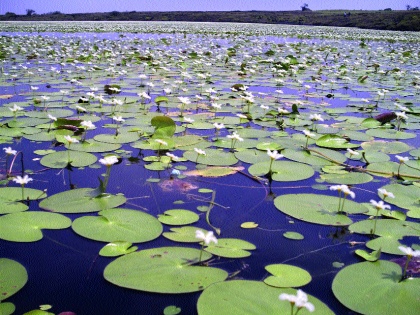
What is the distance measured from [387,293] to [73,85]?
4.22 meters

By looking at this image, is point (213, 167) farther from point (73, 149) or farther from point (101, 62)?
point (101, 62)

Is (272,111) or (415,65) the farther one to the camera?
(415,65)

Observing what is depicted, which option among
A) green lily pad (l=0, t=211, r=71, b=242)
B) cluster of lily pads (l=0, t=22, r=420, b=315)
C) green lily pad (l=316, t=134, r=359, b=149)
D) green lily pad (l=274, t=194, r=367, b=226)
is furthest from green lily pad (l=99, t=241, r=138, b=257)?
green lily pad (l=316, t=134, r=359, b=149)

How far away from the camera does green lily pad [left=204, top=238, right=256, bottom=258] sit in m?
1.16

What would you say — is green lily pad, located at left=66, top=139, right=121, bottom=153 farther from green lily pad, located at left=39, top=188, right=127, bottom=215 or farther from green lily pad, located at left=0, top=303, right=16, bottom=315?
green lily pad, located at left=0, top=303, right=16, bottom=315

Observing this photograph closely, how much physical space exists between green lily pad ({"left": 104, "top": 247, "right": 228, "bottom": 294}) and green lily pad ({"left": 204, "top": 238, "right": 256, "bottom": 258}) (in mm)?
42

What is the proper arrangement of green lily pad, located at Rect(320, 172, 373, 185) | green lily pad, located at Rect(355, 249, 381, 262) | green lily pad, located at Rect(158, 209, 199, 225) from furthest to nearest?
1. green lily pad, located at Rect(320, 172, 373, 185)
2. green lily pad, located at Rect(158, 209, 199, 225)
3. green lily pad, located at Rect(355, 249, 381, 262)

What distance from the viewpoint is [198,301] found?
939mm

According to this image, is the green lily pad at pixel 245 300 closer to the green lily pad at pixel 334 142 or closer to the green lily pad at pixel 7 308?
the green lily pad at pixel 7 308

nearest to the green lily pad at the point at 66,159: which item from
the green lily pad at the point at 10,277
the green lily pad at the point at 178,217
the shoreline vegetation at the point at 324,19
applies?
the green lily pad at the point at 178,217

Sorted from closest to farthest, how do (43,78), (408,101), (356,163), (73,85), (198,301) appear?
1. (198,301)
2. (356,163)
3. (408,101)
4. (73,85)
5. (43,78)

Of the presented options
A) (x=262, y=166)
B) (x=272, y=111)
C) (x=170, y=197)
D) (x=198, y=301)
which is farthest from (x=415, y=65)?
(x=198, y=301)

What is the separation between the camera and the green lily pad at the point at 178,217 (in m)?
1.36

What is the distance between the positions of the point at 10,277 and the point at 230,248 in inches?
28.6
